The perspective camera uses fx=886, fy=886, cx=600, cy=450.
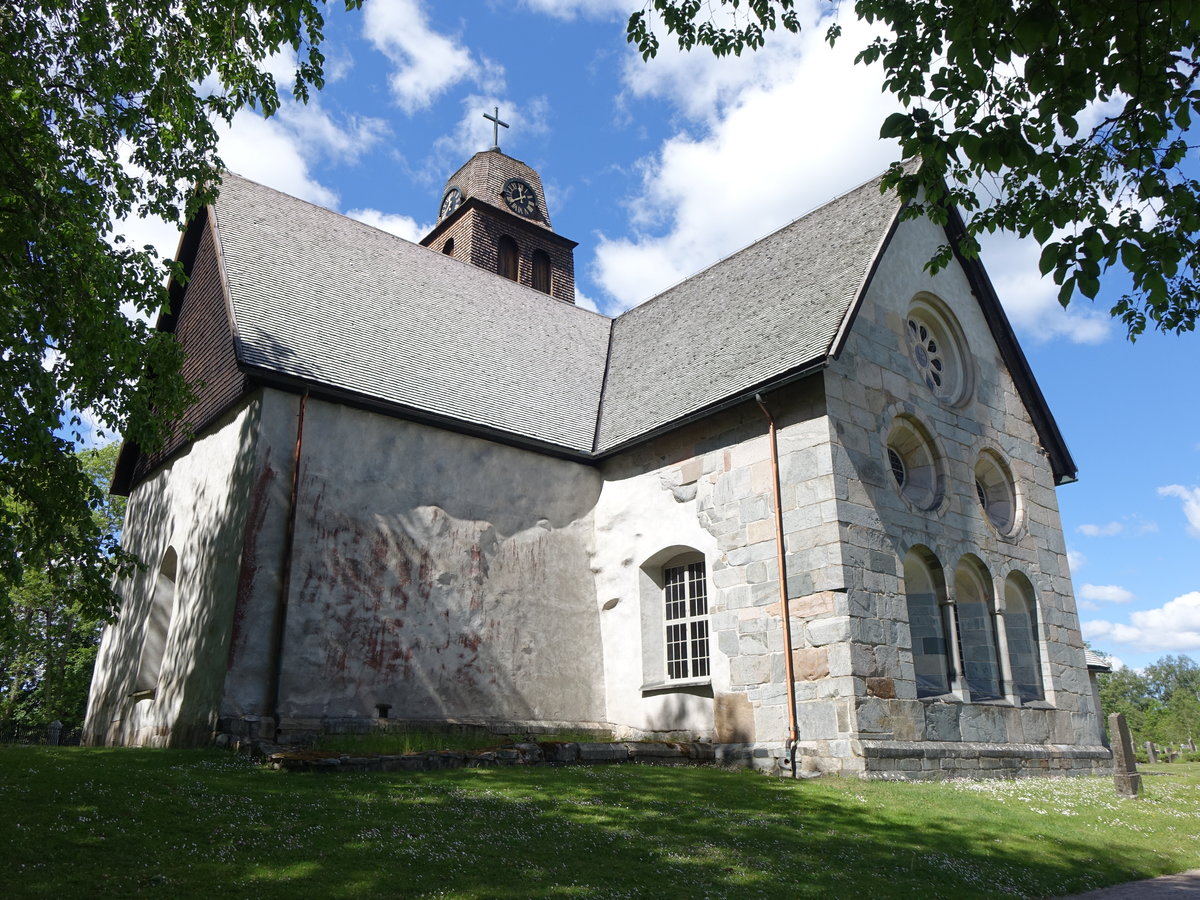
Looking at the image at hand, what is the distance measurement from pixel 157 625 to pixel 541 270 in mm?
18019

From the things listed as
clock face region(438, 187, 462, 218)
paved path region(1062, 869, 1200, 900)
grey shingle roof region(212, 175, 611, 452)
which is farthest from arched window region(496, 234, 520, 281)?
paved path region(1062, 869, 1200, 900)

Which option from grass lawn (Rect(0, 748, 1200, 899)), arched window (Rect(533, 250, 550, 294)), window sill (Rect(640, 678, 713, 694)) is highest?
arched window (Rect(533, 250, 550, 294))

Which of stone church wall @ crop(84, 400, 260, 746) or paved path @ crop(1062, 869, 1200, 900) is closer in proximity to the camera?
paved path @ crop(1062, 869, 1200, 900)

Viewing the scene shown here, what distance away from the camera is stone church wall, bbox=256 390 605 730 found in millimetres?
13195

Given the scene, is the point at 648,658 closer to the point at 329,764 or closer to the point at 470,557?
the point at 470,557

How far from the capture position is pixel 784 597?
13492 mm

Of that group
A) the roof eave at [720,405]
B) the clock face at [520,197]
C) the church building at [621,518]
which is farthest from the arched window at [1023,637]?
the clock face at [520,197]

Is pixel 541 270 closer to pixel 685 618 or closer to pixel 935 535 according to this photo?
pixel 685 618

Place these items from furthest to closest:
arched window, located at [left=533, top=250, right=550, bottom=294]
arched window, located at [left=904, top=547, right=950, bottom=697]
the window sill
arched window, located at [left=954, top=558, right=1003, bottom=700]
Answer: arched window, located at [left=533, top=250, right=550, bottom=294]
arched window, located at [left=954, top=558, right=1003, bottom=700]
arched window, located at [left=904, top=547, right=950, bottom=697]
the window sill

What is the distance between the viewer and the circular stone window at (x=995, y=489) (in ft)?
57.7

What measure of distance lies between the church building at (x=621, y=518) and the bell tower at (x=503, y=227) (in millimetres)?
9455

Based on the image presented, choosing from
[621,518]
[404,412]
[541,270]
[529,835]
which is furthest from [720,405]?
[541,270]

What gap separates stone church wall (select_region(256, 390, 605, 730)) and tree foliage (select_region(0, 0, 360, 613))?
2.54 metres

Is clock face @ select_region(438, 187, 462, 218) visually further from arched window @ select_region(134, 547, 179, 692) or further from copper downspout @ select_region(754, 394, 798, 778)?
copper downspout @ select_region(754, 394, 798, 778)
